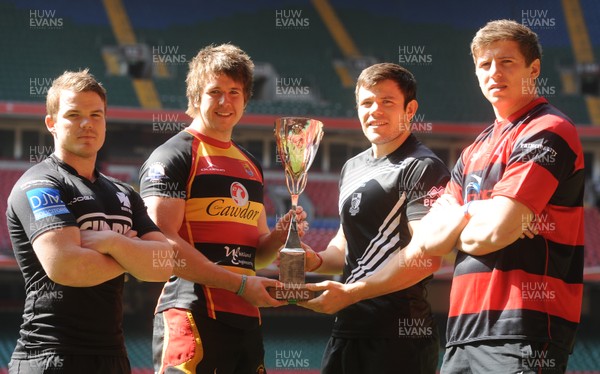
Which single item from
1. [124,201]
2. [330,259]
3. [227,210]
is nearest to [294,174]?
[227,210]

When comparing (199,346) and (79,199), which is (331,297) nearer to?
(199,346)

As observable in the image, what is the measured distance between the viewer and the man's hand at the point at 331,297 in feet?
9.62

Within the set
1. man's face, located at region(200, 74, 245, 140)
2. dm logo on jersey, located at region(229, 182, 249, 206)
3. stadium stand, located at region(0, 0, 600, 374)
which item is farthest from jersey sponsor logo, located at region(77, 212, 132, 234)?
stadium stand, located at region(0, 0, 600, 374)

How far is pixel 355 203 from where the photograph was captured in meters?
3.05

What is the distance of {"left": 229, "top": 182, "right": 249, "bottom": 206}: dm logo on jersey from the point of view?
9.90ft

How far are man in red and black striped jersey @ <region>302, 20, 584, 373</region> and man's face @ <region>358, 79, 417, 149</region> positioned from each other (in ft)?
1.81

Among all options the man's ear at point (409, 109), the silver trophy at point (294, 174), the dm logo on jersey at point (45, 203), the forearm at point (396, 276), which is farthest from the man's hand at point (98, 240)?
the man's ear at point (409, 109)

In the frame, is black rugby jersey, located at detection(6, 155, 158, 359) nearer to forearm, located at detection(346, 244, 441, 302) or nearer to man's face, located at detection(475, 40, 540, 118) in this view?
forearm, located at detection(346, 244, 441, 302)

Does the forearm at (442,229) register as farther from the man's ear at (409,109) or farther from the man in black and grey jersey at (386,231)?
the man's ear at (409,109)

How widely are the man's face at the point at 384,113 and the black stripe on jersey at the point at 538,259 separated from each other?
82 cm

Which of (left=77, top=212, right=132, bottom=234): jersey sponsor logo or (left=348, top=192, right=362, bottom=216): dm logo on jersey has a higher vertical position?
(left=348, top=192, right=362, bottom=216): dm logo on jersey

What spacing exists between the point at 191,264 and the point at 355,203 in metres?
0.69

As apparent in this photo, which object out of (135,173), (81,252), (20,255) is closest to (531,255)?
(81,252)

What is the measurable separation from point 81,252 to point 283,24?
33.0 feet
